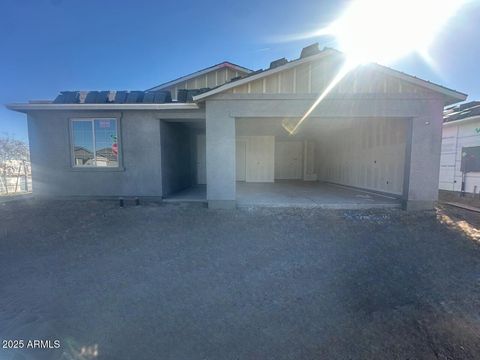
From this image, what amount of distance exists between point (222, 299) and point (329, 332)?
1.42 metres

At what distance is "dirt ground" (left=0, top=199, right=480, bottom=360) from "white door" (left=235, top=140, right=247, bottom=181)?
7.08 metres

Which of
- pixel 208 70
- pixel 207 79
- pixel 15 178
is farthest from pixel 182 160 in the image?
pixel 15 178

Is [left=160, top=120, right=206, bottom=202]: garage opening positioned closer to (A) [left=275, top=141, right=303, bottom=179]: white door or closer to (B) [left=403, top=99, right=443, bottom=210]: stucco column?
(A) [left=275, top=141, right=303, bottom=179]: white door

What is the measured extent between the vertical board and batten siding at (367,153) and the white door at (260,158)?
10.8 ft

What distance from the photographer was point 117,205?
25.2ft

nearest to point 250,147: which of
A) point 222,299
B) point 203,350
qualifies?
point 222,299

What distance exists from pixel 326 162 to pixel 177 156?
916 cm

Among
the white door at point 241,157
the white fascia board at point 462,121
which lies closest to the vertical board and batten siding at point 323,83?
the white fascia board at point 462,121

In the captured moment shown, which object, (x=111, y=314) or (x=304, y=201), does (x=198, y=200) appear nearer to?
(x=304, y=201)

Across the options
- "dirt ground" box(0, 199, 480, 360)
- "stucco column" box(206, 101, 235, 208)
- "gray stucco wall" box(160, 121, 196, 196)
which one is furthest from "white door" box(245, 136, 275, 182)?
"dirt ground" box(0, 199, 480, 360)

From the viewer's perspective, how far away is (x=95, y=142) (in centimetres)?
791

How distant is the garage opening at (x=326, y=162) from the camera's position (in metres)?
7.78

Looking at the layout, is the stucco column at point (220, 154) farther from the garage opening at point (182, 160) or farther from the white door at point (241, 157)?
the white door at point (241, 157)

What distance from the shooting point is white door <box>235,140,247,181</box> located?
12.9m
